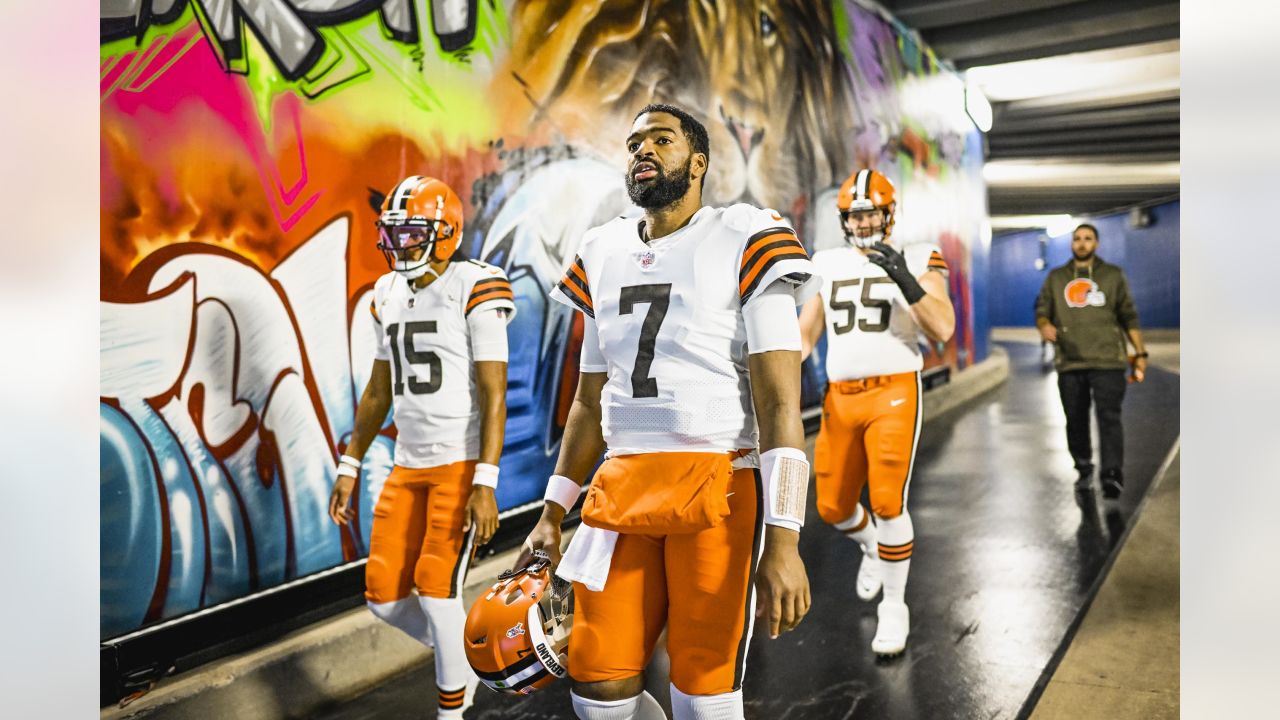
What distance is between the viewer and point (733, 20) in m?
9.38

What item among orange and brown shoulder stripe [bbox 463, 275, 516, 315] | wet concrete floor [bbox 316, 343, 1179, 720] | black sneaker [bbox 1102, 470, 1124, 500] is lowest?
wet concrete floor [bbox 316, 343, 1179, 720]

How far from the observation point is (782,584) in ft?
8.21

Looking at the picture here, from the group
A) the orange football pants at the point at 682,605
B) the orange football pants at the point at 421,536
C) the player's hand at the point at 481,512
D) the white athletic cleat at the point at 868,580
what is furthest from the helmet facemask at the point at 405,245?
the white athletic cleat at the point at 868,580

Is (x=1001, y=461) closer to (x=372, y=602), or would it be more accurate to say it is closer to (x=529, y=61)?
(x=529, y=61)

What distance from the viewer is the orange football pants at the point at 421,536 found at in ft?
12.7

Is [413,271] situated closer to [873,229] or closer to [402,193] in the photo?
[402,193]

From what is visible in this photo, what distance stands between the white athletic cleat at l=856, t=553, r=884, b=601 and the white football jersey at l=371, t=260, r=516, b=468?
8.93 feet

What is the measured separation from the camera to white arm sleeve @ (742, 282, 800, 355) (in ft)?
8.63

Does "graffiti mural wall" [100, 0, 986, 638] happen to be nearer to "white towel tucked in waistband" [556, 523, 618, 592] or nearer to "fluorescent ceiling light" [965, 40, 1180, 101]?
"white towel tucked in waistband" [556, 523, 618, 592]

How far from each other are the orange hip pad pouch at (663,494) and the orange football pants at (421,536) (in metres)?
1.35

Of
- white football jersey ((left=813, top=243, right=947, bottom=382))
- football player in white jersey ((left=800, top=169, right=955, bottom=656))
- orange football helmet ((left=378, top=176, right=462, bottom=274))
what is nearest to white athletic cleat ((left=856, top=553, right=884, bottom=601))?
football player in white jersey ((left=800, top=169, right=955, bottom=656))

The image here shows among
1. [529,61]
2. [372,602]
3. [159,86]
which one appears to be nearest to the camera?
[372,602]
